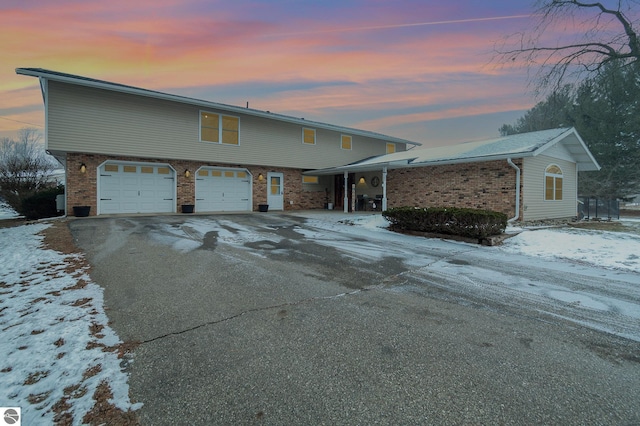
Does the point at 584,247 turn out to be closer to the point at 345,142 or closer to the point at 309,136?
the point at 309,136

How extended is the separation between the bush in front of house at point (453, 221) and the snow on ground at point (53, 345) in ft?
25.9

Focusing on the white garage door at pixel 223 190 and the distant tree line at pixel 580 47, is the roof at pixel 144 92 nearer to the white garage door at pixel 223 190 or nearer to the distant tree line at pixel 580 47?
the white garage door at pixel 223 190

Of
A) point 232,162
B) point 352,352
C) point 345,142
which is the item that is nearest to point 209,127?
point 232,162

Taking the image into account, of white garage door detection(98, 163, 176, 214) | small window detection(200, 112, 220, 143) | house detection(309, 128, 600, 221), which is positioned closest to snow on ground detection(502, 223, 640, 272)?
house detection(309, 128, 600, 221)

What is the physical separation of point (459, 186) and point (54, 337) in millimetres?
13761

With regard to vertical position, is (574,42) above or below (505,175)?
above

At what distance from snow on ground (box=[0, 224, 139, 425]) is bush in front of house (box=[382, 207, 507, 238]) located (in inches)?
311

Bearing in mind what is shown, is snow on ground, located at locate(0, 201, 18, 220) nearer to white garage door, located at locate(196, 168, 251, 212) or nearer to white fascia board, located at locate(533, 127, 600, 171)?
white garage door, located at locate(196, 168, 251, 212)

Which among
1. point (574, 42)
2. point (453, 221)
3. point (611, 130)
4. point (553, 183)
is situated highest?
point (574, 42)

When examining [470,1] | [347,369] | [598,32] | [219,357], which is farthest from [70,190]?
[598,32]

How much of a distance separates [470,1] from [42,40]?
15.4 metres

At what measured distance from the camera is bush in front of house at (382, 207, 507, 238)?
8031 mm

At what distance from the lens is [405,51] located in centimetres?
1259

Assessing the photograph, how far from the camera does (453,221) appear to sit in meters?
8.48
